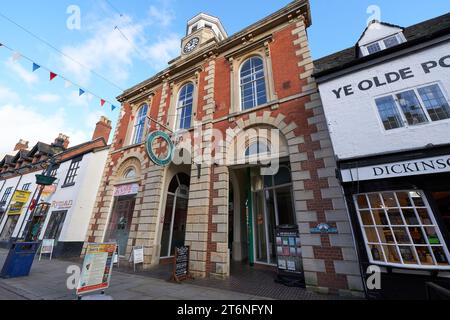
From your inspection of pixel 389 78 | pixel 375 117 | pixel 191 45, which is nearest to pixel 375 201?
pixel 375 117

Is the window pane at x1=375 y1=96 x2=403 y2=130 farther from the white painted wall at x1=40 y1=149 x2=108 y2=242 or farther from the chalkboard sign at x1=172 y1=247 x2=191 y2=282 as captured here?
the white painted wall at x1=40 y1=149 x2=108 y2=242

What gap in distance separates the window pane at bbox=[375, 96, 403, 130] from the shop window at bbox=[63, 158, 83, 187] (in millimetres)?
17323

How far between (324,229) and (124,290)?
20.3ft

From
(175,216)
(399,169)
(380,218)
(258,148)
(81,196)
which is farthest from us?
(81,196)

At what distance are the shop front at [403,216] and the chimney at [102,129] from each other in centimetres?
2291

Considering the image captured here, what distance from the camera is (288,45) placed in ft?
28.6

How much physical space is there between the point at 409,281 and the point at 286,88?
7.11 metres

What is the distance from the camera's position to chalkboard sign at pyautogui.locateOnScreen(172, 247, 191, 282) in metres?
6.34

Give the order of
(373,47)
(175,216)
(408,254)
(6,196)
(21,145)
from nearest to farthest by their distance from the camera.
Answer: (408,254), (373,47), (175,216), (6,196), (21,145)

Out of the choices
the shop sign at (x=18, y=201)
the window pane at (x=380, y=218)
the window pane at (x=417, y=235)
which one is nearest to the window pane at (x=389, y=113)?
the window pane at (x=380, y=218)

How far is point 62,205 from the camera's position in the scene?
1258cm

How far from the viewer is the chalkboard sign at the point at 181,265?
6344mm

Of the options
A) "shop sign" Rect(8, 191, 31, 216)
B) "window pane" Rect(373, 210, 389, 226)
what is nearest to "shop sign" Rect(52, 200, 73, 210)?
"shop sign" Rect(8, 191, 31, 216)

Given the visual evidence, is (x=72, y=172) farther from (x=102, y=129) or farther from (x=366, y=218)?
(x=366, y=218)
